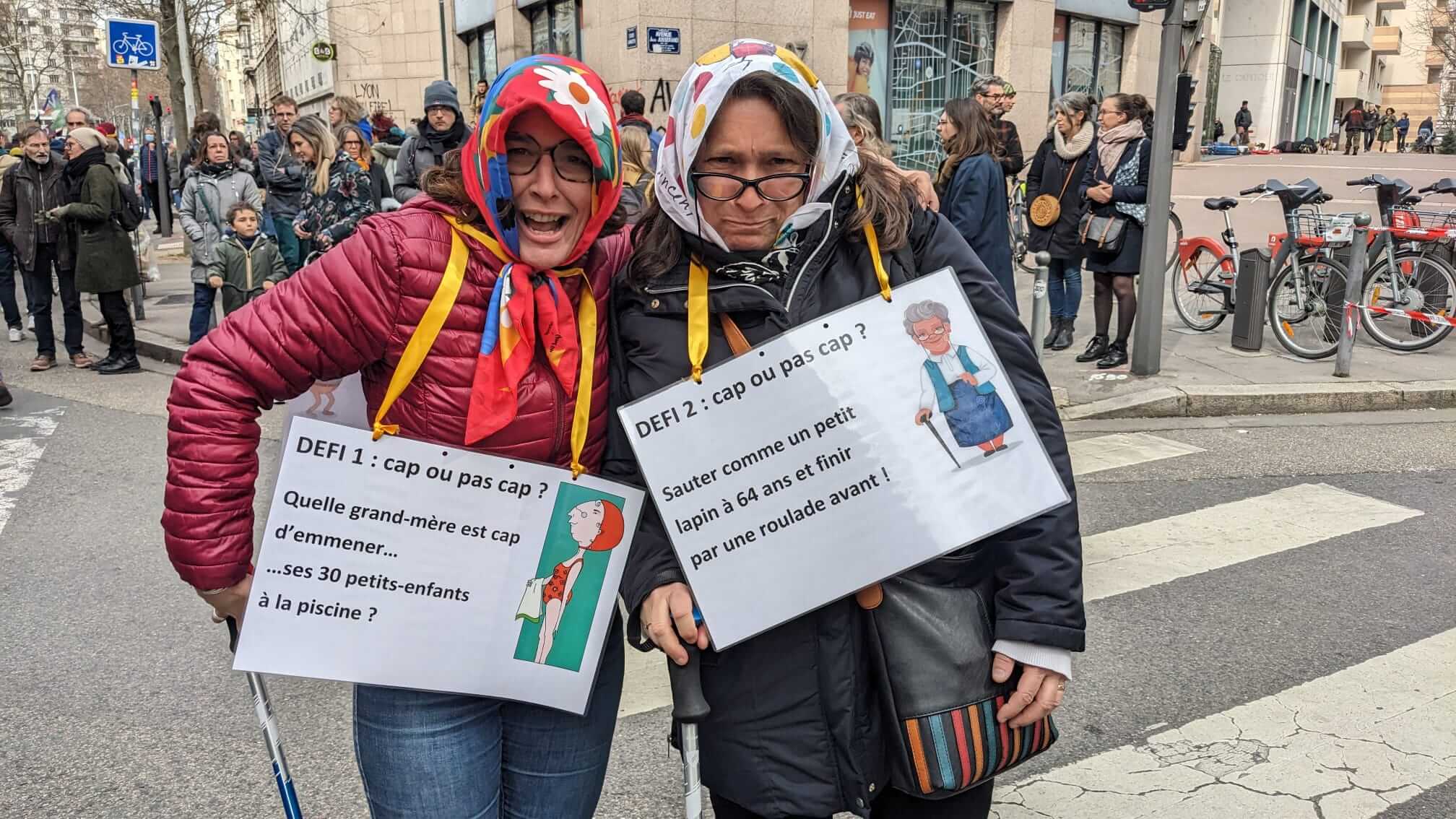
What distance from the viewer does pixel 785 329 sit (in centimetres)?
185

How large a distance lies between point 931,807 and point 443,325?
3.84ft

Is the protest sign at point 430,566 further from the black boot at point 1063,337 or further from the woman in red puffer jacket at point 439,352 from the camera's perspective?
the black boot at point 1063,337

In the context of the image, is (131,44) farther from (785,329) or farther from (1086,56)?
(1086,56)

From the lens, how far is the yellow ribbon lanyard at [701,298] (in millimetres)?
1832

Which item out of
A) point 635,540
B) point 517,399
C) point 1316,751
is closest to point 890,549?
point 635,540

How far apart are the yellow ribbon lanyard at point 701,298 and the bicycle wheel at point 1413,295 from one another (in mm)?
8105

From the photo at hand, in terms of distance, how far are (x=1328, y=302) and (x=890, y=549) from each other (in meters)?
8.40

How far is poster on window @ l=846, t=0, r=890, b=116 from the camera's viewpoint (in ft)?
56.8

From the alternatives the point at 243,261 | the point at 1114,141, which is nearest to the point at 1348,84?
the point at 1114,141

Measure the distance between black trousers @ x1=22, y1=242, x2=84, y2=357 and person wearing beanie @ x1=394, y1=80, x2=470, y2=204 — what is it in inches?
128

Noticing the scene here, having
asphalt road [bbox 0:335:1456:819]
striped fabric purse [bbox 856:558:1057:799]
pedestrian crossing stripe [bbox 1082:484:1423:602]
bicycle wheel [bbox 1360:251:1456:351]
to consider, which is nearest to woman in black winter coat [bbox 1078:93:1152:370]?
bicycle wheel [bbox 1360:251:1456:351]

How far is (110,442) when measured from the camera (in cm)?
724

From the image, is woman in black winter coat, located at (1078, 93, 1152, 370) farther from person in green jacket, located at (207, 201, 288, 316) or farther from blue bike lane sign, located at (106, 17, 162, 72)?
blue bike lane sign, located at (106, 17, 162, 72)

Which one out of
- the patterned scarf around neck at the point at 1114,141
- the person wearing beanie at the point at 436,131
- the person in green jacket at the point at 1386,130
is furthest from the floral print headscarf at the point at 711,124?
the person in green jacket at the point at 1386,130
